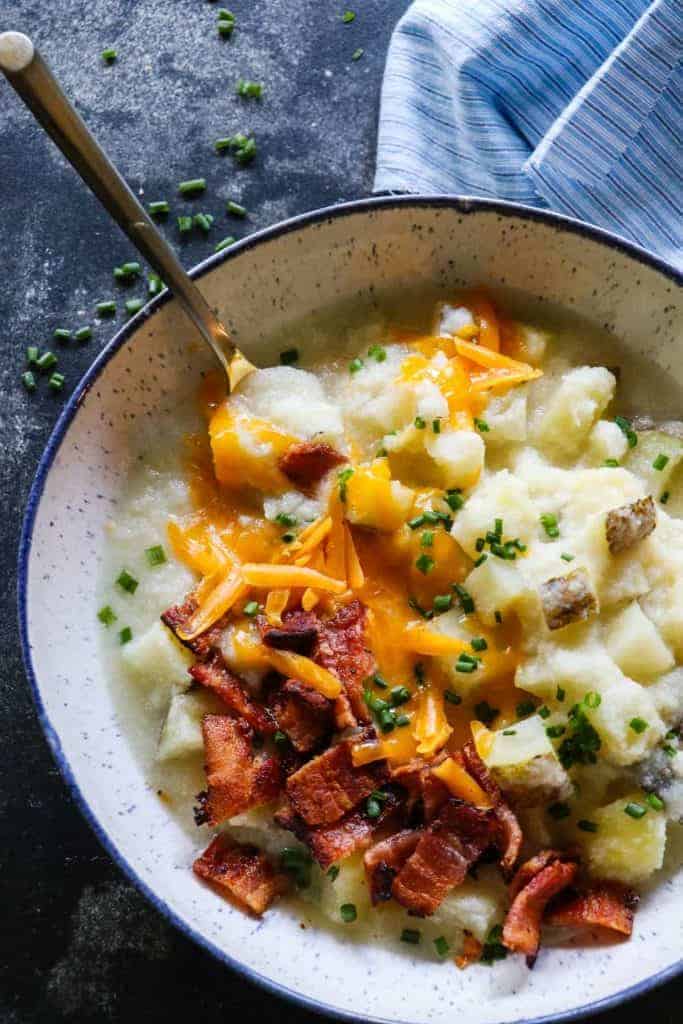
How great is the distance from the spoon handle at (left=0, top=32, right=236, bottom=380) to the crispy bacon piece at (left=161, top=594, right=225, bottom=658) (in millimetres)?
771

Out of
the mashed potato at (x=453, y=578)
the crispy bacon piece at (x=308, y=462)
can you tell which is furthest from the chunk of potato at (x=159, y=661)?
the crispy bacon piece at (x=308, y=462)

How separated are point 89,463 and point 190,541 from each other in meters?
0.41

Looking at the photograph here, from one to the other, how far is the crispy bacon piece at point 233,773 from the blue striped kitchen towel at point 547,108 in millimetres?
2026

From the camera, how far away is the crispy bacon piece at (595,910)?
107 inches

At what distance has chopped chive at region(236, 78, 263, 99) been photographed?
3.81 m

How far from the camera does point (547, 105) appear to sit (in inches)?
144

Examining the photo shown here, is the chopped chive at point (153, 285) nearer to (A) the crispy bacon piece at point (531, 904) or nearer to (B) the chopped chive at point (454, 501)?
(B) the chopped chive at point (454, 501)

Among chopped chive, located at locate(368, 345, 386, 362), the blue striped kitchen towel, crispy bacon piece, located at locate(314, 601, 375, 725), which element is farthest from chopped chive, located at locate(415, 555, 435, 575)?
the blue striped kitchen towel

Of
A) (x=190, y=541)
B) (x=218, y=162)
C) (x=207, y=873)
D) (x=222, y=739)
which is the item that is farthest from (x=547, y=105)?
(x=207, y=873)

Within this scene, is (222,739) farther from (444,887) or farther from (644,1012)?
(644,1012)

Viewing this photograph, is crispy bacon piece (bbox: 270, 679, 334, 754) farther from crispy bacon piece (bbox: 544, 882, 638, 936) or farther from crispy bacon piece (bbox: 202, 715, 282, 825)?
crispy bacon piece (bbox: 544, 882, 638, 936)

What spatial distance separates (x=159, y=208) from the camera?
3.70 metres

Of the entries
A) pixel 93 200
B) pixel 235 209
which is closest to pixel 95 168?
pixel 235 209

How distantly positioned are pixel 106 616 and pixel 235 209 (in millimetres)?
1601
